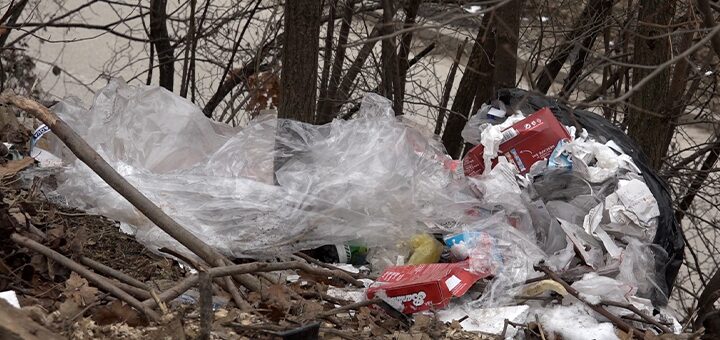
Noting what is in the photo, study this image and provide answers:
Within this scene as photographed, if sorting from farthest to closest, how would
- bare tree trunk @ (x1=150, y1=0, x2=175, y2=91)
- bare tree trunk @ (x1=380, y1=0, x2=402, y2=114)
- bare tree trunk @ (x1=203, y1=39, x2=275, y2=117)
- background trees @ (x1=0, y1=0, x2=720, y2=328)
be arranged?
1. bare tree trunk @ (x1=150, y1=0, x2=175, y2=91)
2. bare tree trunk @ (x1=203, y1=39, x2=275, y2=117)
3. bare tree trunk @ (x1=380, y1=0, x2=402, y2=114)
4. background trees @ (x1=0, y1=0, x2=720, y2=328)

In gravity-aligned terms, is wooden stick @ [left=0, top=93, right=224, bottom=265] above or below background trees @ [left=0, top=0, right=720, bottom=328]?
below

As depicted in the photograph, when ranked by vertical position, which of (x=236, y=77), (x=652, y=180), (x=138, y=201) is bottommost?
(x=138, y=201)

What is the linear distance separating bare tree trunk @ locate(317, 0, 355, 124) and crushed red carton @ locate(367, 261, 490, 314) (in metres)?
2.42

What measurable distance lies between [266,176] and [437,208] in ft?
2.22

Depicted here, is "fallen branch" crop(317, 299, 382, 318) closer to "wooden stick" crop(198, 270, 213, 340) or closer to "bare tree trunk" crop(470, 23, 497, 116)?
"wooden stick" crop(198, 270, 213, 340)

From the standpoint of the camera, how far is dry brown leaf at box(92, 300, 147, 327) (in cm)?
275

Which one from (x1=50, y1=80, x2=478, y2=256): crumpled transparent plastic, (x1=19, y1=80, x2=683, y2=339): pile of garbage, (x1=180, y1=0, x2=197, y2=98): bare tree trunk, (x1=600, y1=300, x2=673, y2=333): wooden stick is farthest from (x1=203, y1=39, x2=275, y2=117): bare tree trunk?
(x1=600, y1=300, x2=673, y2=333): wooden stick

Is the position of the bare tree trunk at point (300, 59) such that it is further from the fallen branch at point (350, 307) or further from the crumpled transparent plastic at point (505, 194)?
the fallen branch at point (350, 307)

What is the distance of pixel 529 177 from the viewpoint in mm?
3793

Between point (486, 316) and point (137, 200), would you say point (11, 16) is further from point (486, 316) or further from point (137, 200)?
point (486, 316)

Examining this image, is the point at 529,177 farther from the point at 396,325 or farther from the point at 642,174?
the point at 396,325

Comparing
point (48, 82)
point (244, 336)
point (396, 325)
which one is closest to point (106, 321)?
point (244, 336)

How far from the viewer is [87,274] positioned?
287 centimetres

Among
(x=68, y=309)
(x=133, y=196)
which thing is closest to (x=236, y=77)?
(x=133, y=196)
